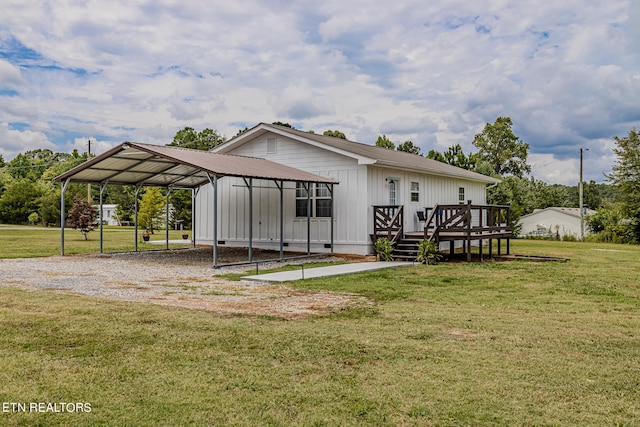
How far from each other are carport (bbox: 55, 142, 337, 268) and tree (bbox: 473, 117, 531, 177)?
4233cm

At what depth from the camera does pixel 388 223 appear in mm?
16016

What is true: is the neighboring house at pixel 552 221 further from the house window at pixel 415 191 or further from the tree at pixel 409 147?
the house window at pixel 415 191

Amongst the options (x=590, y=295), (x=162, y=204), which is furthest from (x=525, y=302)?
(x=162, y=204)

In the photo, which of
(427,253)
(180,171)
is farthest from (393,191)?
(180,171)

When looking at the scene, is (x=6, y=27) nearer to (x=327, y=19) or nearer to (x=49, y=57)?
(x=49, y=57)

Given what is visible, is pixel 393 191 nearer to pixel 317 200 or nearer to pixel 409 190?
pixel 409 190

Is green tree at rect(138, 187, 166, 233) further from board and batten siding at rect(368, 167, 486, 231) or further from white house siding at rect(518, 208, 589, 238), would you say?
white house siding at rect(518, 208, 589, 238)

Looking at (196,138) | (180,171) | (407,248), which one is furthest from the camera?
(196,138)

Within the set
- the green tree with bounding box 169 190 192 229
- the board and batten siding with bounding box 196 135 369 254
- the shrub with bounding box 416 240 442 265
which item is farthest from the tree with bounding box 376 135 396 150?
the shrub with bounding box 416 240 442 265

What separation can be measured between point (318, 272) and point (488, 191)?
2530 centimetres

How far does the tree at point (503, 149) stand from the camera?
183ft

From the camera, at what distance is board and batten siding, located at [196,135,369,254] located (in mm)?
16656

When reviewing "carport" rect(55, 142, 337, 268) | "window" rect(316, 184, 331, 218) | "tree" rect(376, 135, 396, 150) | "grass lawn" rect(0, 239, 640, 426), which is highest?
"tree" rect(376, 135, 396, 150)

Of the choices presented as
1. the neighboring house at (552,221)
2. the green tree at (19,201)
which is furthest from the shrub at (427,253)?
the green tree at (19,201)
